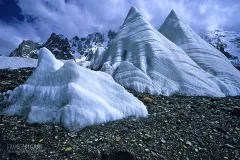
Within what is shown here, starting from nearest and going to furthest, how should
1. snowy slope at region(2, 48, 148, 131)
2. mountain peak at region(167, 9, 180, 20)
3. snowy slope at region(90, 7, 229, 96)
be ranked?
snowy slope at region(2, 48, 148, 131) < snowy slope at region(90, 7, 229, 96) < mountain peak at region(167, 9, 180, 20)

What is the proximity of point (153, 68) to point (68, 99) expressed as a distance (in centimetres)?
650

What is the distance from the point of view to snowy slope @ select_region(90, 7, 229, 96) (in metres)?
10.9

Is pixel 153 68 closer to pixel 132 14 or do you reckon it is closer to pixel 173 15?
pixel 132 14

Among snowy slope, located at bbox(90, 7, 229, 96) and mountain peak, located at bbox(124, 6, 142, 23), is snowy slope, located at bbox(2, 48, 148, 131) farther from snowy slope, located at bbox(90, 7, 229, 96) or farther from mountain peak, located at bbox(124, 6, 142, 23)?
mountain peak, located at bbox(124, 6, 142, 23)

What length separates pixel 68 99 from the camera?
21.7 ft

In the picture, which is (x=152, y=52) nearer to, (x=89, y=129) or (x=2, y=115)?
(x=89, y=129)

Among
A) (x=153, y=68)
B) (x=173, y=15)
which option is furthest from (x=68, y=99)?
(x=173, y=15)

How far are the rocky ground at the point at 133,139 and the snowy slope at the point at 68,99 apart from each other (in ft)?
0.97

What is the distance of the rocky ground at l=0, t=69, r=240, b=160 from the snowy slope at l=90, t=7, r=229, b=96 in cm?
334

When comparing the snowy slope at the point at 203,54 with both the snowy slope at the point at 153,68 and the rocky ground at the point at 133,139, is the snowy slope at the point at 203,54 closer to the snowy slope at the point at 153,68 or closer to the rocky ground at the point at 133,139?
the snowy slope at the point at 153,68

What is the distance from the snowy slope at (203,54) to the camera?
1300cm

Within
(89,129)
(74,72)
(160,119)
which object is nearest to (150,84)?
(160,119)

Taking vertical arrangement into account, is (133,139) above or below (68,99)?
below

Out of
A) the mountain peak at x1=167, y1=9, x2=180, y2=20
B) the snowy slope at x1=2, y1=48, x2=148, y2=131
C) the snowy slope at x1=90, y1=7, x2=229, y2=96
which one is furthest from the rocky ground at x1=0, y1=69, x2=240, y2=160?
the mountain peak at x1=167, y1=9, x2=180, y2=20
